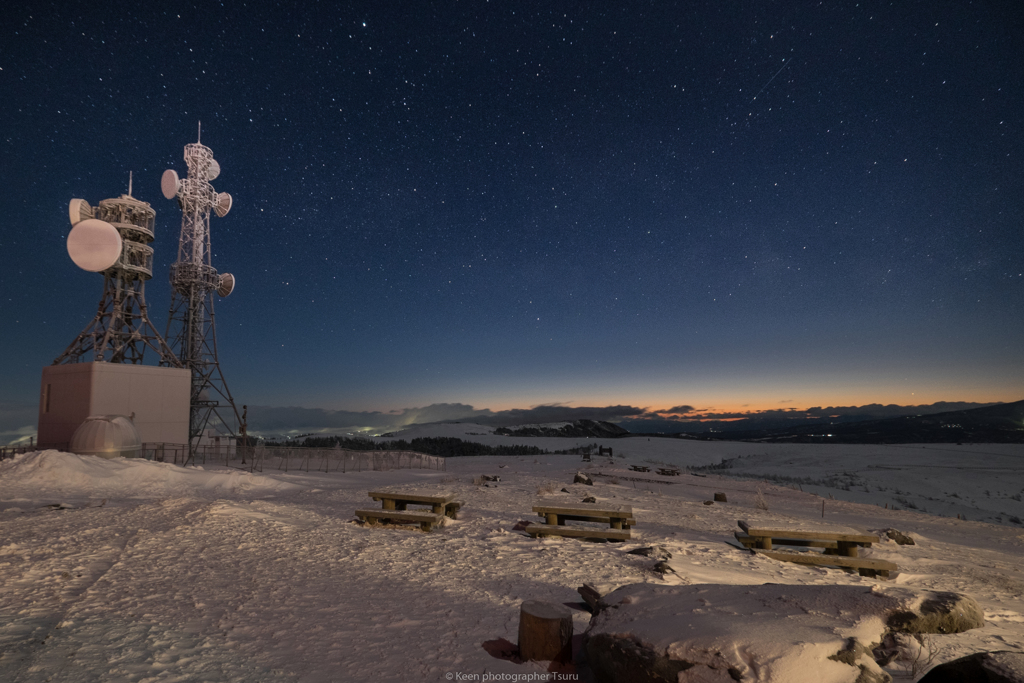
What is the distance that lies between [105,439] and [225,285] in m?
17.9

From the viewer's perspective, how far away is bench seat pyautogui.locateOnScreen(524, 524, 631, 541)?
832 centimetres

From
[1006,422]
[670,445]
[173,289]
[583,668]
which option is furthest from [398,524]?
[1006,422]

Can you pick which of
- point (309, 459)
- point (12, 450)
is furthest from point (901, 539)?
point (12, 450)

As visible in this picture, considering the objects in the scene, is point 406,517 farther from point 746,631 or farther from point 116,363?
point 116,363

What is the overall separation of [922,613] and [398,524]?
7.96m

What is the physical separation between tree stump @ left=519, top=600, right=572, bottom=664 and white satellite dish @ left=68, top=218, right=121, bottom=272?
31.9 metres

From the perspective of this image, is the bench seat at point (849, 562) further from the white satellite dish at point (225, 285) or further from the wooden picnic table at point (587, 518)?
the white satellite dish at point (225, 285)

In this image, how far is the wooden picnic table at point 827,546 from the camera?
7102 mm

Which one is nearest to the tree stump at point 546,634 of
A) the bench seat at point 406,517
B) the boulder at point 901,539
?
the bench seat at point 406,517

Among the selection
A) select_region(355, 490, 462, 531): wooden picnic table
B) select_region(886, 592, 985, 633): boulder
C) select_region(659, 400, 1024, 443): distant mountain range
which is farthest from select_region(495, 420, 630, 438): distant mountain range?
select_region(886, 592, 985, 633): boulder

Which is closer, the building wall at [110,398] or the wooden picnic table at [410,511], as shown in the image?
the wooden picnic table at [410,511]

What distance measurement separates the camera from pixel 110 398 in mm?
23469

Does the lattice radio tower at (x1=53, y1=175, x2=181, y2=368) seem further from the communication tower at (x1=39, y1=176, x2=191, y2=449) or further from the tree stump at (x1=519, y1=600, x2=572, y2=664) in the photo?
the tree stump at (x1=519, y1=600, x2=572, y2=664)

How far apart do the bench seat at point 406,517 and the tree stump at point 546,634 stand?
5.43m
